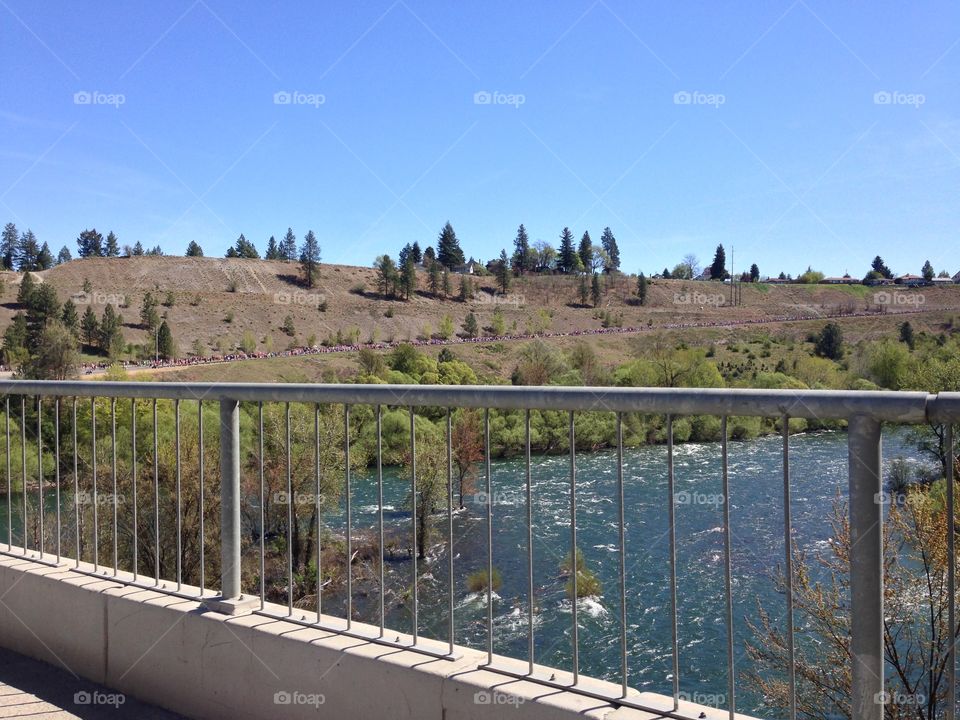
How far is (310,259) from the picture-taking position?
134m

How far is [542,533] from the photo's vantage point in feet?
85.4

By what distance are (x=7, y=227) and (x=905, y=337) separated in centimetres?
13911

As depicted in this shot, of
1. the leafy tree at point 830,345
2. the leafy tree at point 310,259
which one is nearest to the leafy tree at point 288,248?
the leafy tree at point 310,259

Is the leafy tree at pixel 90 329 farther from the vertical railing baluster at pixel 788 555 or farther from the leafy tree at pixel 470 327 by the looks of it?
the vertical railing baluster at pixel 788 555

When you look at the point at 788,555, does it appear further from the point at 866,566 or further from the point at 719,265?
the point at 719,265

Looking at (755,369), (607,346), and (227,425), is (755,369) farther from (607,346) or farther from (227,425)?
(227,425)

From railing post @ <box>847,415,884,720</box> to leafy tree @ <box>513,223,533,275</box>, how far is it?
163825 mm

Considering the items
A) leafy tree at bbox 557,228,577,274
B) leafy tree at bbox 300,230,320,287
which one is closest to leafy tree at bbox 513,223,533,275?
leafy tree at bbox 557,228,577,274

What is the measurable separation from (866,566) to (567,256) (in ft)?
542

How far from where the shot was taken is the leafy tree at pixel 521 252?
167000 millimetres

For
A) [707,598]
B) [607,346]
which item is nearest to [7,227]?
[607,346]

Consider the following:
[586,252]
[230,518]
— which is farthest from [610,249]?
[230,518]

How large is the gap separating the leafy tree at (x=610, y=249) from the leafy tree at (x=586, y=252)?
3.60 metres

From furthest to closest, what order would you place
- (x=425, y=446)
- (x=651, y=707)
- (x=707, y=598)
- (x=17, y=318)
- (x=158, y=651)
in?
(x=17, y=318)
(x=425, y=446)
(x=707, y=598)
(x=158, y=651)
(x=651, y=707)
